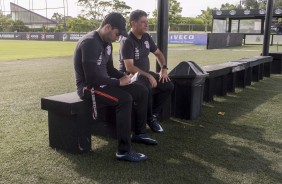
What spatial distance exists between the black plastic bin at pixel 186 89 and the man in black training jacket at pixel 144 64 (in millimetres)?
342

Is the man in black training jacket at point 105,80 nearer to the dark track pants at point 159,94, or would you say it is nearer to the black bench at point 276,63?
the dark track pants at point 159,94

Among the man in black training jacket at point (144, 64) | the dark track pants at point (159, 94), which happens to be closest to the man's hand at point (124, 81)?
the man in black training jacket at point (144, 64)

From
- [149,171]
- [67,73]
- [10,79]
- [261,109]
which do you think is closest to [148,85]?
[149,171]

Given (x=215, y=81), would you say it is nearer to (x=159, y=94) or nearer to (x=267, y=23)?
(x=159, y=94)

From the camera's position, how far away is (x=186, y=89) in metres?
5.48

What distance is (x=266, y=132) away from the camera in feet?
16.2

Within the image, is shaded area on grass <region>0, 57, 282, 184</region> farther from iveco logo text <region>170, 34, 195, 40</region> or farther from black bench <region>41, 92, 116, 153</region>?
iveco logo text <region>170, 34, 195, 40</region>

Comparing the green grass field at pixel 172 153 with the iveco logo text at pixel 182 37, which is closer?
the green grass field at pixel 172 153

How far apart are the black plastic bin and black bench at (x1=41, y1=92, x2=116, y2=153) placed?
190 cm

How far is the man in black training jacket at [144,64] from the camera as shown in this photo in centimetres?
467

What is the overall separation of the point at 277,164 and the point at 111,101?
6.19ft

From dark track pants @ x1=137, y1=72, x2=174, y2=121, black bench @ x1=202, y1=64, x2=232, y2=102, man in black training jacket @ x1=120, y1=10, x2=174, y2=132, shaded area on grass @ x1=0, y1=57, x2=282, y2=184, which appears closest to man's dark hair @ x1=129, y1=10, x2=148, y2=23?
man in black training jacket @ x1=120, y1=10, x2=174, y2=132

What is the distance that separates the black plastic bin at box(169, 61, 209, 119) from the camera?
5391 mm

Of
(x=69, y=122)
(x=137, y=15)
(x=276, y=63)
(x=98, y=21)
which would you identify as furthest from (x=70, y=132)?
(x=98, y=21)
